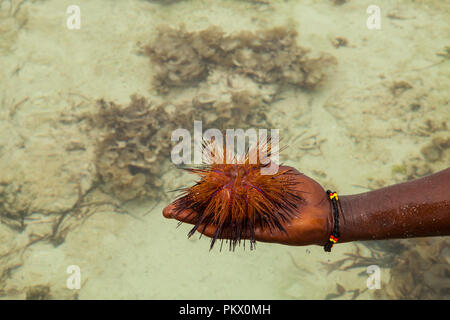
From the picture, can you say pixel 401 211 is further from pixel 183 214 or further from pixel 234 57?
pixel 234 57

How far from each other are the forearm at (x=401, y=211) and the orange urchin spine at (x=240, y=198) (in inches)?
18.3

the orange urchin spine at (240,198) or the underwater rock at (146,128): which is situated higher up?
the underwater rock at (146,128)

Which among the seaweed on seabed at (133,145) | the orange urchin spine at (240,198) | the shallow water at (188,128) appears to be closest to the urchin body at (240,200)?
the orange urchin spine at (240,198)

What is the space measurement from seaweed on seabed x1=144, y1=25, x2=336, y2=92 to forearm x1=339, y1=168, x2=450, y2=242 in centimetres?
344

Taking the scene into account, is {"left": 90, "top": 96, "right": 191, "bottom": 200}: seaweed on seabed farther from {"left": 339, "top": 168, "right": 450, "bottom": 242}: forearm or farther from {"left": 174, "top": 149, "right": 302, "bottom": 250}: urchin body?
{"left": 339, "top": 168, "right": 450, "bottom": 242}: forearm

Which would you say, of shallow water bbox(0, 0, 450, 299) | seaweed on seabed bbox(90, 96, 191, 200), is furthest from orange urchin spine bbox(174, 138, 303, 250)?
seaweed on seabed bbox(90, 96, 191, 200)

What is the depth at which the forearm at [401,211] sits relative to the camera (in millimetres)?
2049

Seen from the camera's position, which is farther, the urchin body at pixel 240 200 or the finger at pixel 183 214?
the finger at pixel 183 214

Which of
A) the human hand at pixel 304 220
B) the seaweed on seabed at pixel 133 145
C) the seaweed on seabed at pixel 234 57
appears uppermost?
the seaweed on seabed at pixel 234 57

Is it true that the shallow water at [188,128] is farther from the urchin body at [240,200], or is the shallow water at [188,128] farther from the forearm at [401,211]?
the urchin body at [240,200]

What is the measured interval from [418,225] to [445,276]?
94.8 inches

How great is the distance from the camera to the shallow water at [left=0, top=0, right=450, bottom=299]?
157 inches
